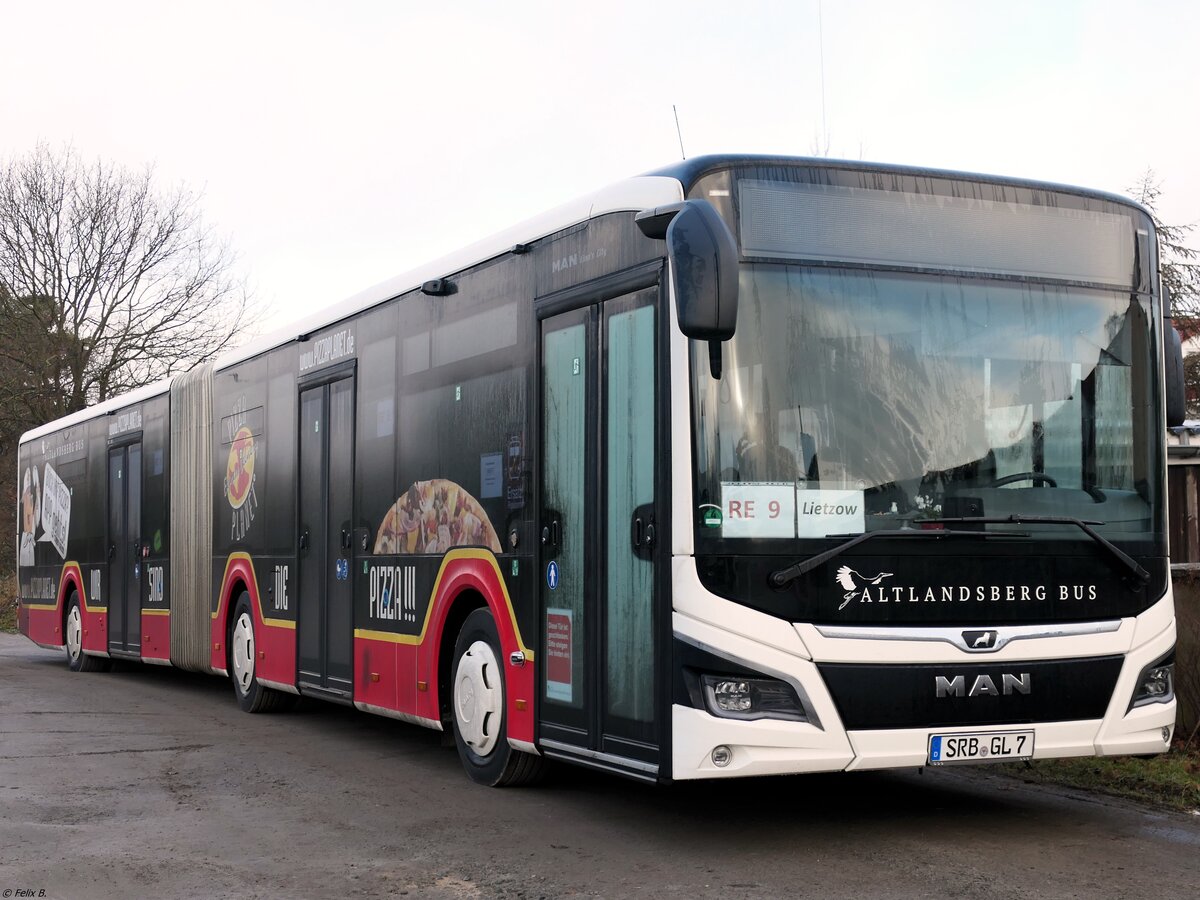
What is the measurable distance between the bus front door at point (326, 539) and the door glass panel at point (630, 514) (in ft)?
13.4

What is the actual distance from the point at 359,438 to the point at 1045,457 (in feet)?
17.7

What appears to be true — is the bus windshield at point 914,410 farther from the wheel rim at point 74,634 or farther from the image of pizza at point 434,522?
the wheel rim at point 74,634

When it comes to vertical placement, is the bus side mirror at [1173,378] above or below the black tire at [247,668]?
above

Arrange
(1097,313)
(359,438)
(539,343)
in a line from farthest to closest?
1. (359,438)
2. (539,343)
3. (1097,313)

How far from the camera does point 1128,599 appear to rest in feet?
23.3

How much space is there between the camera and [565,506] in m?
7.75

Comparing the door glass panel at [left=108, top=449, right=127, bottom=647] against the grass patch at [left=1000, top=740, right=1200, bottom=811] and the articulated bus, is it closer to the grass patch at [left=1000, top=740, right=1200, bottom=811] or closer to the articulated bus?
the articulated bus

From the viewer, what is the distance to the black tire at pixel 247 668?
1311 centimetres

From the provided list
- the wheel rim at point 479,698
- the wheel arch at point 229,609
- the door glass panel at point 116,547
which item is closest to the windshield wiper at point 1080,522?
the wheel rim at point 479,698

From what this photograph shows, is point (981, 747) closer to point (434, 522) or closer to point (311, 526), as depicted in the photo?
point (434, 522)

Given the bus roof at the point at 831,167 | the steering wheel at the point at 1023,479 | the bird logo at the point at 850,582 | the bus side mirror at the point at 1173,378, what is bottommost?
the bird logo at the point at 850,582

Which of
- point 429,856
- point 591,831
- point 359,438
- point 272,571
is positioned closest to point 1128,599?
point 591,831

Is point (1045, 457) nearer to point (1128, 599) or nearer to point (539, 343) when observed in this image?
point (1128, 599)

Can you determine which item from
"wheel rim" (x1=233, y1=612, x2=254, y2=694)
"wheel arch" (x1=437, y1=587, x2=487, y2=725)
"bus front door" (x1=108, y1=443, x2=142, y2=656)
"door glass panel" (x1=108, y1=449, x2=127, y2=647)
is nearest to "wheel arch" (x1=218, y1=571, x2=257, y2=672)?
"wheel rim" (x1=233, y1=612, x2=254, y2=694)
